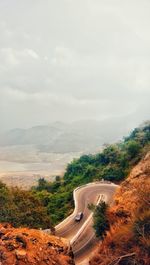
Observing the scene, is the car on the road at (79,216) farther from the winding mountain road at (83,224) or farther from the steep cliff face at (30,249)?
the steep cliff face at (30,249)

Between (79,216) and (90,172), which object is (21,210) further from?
(90,172)

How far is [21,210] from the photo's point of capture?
96.9 ft

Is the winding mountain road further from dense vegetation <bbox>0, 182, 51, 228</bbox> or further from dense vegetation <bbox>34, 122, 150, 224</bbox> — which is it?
dense vegetation <bbox>0, 182, 51, 228</bbox>

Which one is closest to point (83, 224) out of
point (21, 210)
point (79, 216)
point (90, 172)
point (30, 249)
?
point (79, 216)

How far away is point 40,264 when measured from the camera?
14516mm

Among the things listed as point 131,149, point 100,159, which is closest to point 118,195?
point 131,149

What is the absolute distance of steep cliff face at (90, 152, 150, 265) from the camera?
1723cm

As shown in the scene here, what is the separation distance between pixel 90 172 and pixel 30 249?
173 ft

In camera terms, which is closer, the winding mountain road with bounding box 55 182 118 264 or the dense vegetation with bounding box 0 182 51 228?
the dense vegetation with bounding box 0 182 51 228

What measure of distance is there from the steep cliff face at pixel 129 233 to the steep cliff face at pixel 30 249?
292cm

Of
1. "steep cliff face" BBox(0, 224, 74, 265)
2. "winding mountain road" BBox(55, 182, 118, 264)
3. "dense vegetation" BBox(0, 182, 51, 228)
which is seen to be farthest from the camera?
"winding mountain road" BBox(55, 182, 118, 264)

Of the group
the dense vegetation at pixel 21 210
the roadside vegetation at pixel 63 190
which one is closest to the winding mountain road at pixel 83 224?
the roadside vegetation at pixel 63 190

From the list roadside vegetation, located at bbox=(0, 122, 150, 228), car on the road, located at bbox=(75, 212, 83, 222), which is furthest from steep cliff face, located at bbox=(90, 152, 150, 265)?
car on the road, located at bbox=(75, 212, 83, 222)

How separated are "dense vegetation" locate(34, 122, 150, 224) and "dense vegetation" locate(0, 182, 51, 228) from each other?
15.5m
